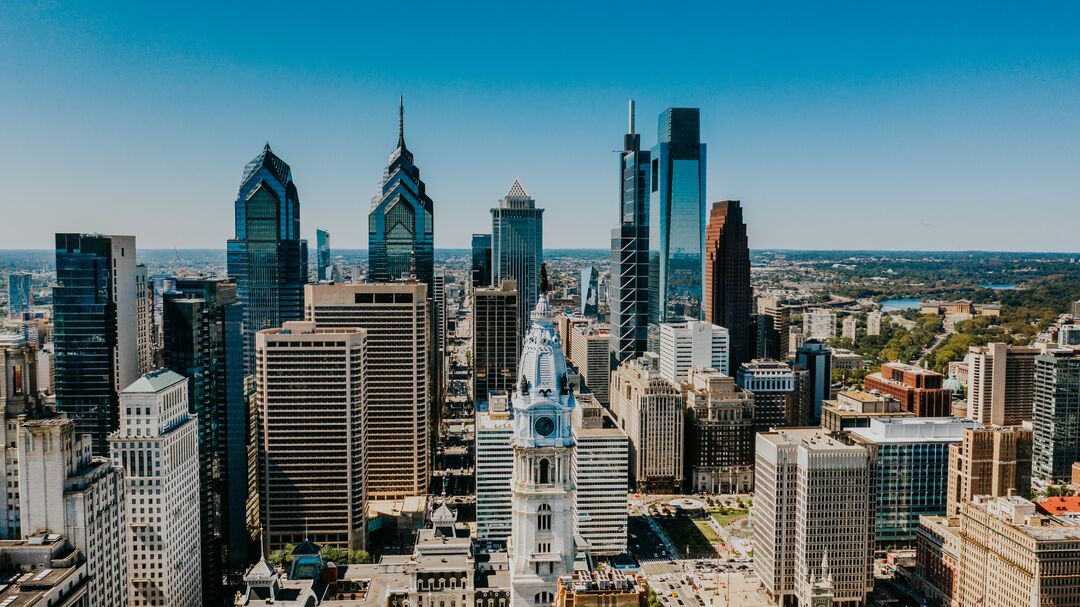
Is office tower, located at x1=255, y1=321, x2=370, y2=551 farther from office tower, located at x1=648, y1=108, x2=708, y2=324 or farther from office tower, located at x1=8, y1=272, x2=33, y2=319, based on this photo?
office tower, located at x1=648, y1=108, x2=708, y2=324

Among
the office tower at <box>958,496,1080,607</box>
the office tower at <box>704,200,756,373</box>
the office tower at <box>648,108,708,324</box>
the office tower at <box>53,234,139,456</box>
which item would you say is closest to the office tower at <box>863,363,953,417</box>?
the office tower at <box>958,496,1080,607</box>

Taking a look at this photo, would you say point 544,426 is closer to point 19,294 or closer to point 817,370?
point 19,294

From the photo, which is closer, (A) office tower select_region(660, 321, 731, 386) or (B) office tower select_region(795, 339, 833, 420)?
(A) office tower select_region(660, 321, 731, 386)

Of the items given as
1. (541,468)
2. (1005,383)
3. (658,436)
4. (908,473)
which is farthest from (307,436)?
(1005,383)

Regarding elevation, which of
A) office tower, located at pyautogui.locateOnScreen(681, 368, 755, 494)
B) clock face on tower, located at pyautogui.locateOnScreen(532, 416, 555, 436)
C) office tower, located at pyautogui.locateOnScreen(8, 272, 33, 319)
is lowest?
office tower, located at pyautogui.locateOnScreen(681, 368, 755, 494)

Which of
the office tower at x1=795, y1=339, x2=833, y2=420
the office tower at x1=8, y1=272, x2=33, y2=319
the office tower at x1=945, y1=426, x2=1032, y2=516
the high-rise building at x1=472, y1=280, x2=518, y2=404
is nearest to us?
the office tower at x1=8, y1=272, x2=33, y2=319

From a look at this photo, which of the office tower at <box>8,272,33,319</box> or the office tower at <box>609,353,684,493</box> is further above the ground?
the office tower at <box>8,272,33,319</box>

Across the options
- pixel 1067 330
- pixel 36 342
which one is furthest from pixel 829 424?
pixel 36 342

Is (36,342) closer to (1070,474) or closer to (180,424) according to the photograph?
(180,424)
